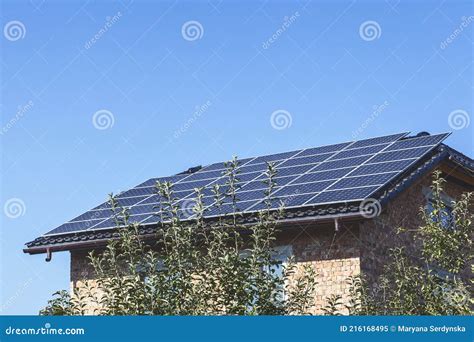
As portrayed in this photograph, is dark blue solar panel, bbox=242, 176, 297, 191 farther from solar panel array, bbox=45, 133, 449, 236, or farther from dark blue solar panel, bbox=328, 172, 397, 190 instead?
dark blue solar panel, bbox=328, 172, 397, 190

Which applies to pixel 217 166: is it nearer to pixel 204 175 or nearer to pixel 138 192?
pixel 204 175

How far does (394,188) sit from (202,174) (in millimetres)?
6627

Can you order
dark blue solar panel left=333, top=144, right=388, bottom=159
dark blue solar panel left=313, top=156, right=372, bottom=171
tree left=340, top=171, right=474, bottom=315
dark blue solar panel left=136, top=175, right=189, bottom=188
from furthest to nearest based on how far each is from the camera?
dark blue solar panel left=136, top=175, right=189, bottom=188, dark blue solar panel left=333, top=144, right=388, bottom=159, dark blue solar panel left=313, top=156, right=372, bottom=171, tree left=340, top=171, right=474, bottom=315

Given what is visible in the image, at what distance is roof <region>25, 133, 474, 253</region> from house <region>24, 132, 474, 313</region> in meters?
0.02

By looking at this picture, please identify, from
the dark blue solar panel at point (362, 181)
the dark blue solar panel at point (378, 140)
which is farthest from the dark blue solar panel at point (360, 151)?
the dark blue solar panel at point (362, 181)

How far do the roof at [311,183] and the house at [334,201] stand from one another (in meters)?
0.02

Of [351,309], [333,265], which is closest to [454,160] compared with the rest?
[333,265]

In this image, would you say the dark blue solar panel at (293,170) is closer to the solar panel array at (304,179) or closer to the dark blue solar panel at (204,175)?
the solar panel array at (304,179)

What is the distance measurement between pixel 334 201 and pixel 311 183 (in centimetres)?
195

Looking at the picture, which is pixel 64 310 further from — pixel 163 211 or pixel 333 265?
pixel 333 265

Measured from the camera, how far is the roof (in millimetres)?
15664

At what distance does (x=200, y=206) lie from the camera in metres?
9.73

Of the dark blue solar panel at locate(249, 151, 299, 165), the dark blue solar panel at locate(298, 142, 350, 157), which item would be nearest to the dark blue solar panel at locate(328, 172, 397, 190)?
the dark blue solar panel at locate(298, 142, 350, 157)

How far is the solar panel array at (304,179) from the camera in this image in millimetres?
16094
